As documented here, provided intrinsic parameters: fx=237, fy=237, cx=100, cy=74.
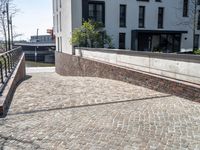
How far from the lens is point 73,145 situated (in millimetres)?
4250

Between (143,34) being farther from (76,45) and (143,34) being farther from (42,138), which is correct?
(42,138)

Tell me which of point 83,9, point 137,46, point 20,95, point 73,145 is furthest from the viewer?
point 137,46

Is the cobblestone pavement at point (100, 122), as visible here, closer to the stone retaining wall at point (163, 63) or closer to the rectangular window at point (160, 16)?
the stone retaining wall at point (163, 63)

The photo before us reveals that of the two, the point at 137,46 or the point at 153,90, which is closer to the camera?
the point at 153,90

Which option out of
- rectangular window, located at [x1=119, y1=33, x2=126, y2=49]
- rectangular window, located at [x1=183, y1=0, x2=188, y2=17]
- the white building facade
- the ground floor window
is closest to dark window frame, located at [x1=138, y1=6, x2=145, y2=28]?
the white building facade

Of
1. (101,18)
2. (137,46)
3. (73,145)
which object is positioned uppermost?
(101,18)

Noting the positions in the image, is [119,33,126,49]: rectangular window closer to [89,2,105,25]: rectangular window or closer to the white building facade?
the white building facade

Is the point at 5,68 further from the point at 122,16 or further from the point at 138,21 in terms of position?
the point at 138,21

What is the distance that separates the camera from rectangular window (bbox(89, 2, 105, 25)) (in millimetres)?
24953

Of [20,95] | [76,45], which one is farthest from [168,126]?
[76,45]

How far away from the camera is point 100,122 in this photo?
17.5 feet

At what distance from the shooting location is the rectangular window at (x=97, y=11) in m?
25.0

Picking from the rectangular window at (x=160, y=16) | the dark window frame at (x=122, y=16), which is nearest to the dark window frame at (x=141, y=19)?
the dark window frame at (x=122, y=16)

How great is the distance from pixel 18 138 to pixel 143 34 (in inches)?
967
